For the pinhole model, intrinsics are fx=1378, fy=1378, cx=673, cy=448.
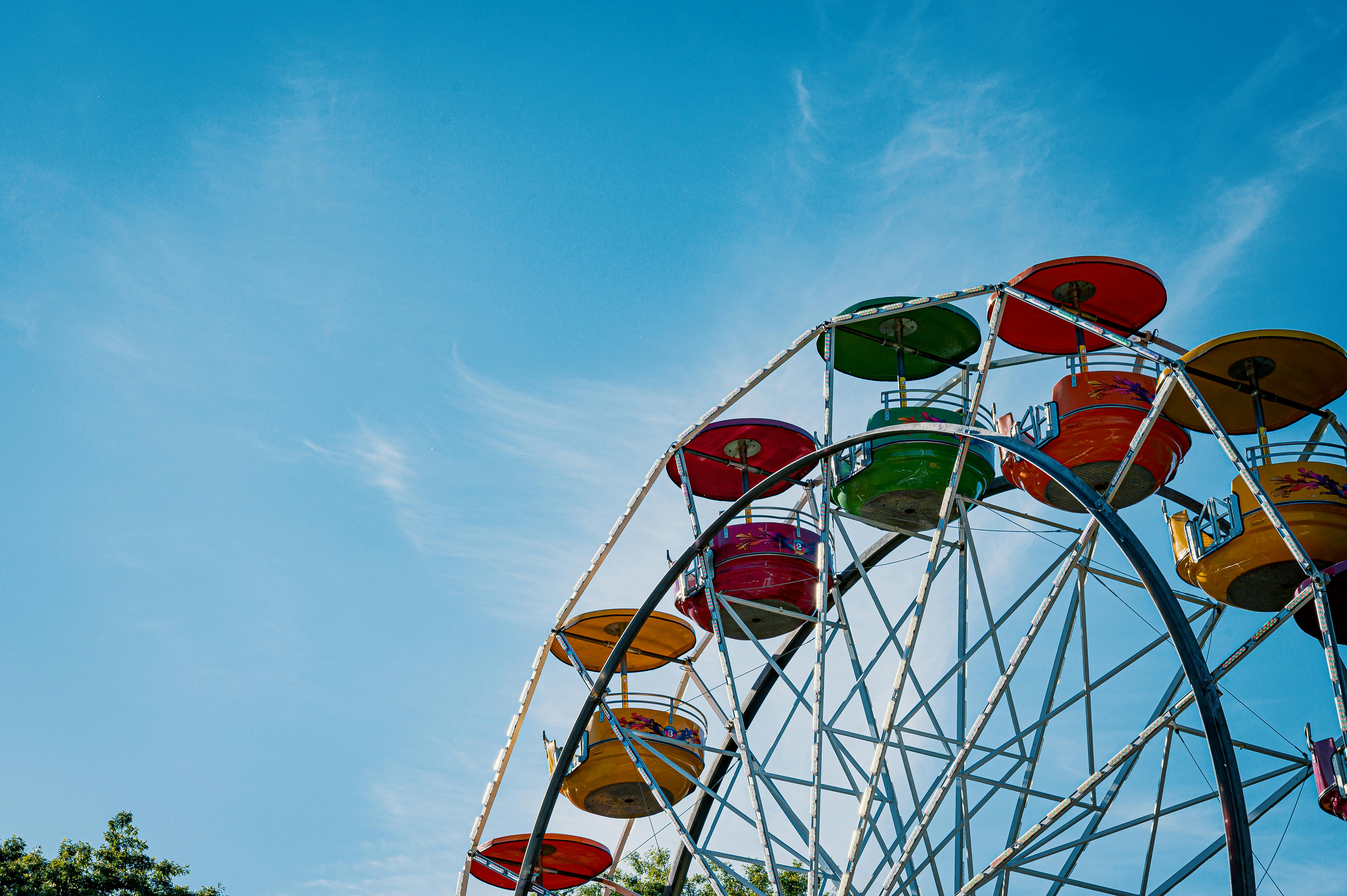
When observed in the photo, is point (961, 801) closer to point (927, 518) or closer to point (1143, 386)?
point (927, 518)

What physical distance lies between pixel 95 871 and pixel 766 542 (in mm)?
19318

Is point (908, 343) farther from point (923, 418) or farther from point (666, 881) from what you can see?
point (666, 881)

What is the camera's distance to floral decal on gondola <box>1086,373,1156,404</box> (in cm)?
1703

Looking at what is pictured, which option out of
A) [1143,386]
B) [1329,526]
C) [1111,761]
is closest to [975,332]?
[1143,386]

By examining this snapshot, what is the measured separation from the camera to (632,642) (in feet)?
72.2

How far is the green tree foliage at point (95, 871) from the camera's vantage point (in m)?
29.5

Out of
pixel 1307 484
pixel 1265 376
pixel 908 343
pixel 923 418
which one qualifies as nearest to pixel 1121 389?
pixel 1265 376

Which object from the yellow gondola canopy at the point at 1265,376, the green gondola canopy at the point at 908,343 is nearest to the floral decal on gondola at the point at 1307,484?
the yellow gondola canopy at the point at 1265,376

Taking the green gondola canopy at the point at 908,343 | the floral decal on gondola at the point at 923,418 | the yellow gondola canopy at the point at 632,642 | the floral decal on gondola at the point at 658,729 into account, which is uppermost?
the green gondola canopy at the point at 908,343

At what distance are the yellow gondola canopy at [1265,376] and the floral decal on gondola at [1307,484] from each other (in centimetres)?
93

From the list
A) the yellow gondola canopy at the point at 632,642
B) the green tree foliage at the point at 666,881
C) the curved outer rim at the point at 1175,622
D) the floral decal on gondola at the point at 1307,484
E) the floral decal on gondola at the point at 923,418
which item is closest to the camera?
the curved outer rim at the point at 1175,622

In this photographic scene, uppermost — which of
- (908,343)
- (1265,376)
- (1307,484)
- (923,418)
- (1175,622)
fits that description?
(908,343)

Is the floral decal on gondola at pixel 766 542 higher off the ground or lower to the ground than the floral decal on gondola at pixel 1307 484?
higher

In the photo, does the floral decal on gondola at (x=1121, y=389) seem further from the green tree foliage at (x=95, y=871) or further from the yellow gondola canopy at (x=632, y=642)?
the green tree foliage at (x=95, y=871)
